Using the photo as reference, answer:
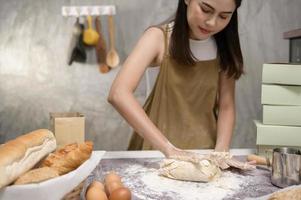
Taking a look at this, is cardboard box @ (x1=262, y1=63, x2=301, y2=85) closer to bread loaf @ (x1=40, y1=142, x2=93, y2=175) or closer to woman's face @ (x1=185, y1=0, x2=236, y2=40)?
woman's face @ (x1=185, y1=0, x2=236, y2=40)

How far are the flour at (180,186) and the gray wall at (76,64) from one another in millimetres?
1323

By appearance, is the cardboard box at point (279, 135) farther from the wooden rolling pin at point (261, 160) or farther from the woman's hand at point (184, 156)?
the woman's hand at point (184, 156)

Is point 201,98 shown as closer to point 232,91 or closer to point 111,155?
point 232,91

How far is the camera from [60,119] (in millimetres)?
1133

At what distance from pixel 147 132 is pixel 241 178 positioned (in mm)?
341

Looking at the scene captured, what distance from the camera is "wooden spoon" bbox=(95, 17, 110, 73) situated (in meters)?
2.31

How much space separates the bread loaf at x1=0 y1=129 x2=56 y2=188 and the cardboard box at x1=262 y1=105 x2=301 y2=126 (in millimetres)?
725

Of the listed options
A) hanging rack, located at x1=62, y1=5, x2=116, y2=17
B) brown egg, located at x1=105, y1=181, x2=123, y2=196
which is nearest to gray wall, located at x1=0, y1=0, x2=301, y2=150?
hanging rack, located at x1=62, y1=5, x2=116, y2=17

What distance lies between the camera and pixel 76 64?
7.72ft

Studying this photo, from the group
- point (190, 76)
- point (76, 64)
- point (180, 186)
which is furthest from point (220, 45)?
point (76, 64)

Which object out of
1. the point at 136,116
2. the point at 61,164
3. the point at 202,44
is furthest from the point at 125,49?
the point at 61,164

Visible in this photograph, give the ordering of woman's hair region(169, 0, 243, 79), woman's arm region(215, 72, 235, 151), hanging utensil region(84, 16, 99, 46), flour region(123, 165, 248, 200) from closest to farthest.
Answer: flour region(123, 165, 248, 200) < woman's hair region(169, 0, 243, 79) < woman's arm region(215, 72, 235, 151) < hanging utensil region(84, 16, 99, 46)

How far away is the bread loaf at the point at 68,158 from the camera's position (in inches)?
30.5

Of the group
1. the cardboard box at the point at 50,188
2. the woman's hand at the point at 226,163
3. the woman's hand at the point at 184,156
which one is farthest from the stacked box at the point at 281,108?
the cardboard box at the point at 50,188
